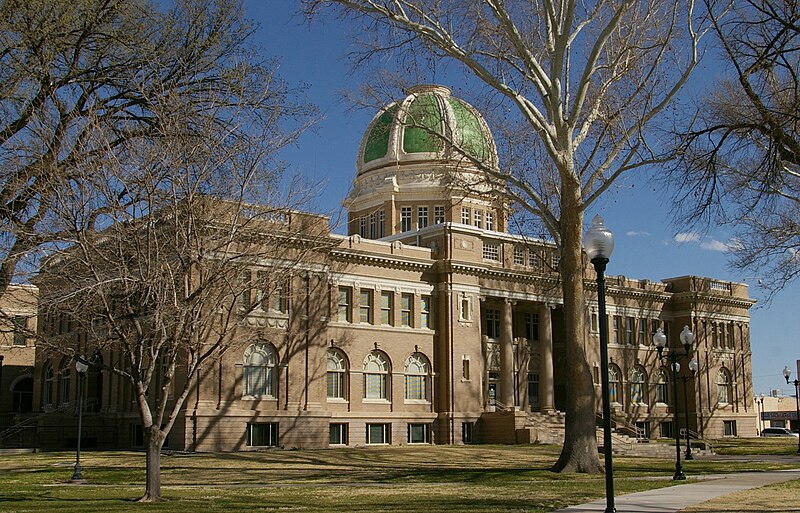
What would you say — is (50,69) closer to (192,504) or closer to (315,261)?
(192,504)

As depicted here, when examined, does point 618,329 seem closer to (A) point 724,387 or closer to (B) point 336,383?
(A) point 724,387

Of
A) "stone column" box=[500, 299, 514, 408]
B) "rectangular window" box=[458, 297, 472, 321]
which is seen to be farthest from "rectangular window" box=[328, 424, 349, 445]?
"stone column" box=[500, 299, 514, 408]

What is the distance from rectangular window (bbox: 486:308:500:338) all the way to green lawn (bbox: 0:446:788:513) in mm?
15803

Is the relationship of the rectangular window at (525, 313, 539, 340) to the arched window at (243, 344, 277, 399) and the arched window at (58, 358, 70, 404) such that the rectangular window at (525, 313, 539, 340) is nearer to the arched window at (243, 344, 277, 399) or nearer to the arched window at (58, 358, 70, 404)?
the arched window at (243, 344, 277, 399)

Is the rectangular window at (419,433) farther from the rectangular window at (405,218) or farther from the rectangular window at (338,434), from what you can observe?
the rectangular window at (405,218)

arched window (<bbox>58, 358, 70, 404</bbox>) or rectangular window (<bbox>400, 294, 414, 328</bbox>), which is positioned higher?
rectangular window (<bbox>400, 294, 414, 328</bbox>)

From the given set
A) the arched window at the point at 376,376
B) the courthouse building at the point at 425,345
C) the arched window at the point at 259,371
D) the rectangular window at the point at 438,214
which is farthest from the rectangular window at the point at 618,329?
the arched window at the point at 259,371

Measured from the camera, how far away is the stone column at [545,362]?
60.4 meters

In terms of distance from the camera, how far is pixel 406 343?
54.8 metres

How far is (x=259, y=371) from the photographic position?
4747cm

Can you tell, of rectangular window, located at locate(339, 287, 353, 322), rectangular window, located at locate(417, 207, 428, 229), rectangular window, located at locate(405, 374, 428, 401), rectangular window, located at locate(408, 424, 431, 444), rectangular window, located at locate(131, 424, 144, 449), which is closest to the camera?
rectangular window, located at locate(131, 424, 144, 449)

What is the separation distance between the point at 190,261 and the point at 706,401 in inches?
2374

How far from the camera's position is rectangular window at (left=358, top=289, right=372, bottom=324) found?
53344mm

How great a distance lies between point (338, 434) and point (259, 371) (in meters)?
6.71
